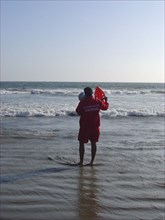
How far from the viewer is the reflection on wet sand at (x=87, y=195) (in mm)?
4555

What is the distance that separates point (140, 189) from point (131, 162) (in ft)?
6.51

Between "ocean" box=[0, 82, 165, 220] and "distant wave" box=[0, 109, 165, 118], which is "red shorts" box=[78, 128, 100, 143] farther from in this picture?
"distant wave" box=[0, 109, 165, 118]

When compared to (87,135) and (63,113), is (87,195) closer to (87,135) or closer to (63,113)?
(87,135)

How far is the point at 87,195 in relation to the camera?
17.3ft

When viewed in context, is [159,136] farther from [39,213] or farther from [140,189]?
[39,213]

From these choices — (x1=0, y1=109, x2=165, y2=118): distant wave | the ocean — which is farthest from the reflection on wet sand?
(x1=0, y1=109, x2=165, y2=118): distant wave

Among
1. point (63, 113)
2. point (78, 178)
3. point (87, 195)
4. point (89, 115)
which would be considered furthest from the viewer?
point (63, 113)

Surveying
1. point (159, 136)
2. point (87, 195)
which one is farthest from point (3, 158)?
point (159, 136)

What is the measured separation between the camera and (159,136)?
11234 millimetres

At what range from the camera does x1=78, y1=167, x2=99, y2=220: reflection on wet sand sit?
4.55 m

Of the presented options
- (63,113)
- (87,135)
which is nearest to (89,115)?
(87,135)

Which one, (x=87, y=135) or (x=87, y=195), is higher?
(x=87, y=135)

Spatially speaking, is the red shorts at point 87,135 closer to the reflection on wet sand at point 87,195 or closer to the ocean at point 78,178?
the ocean at point 78,178

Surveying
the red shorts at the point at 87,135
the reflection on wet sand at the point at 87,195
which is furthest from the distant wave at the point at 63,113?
the reflection on wet sand at the point at 87,195
